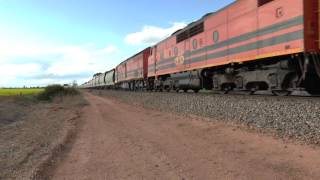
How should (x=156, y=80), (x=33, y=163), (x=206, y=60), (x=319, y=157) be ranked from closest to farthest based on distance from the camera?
(x=319, y=157)
(x=33, y=163)
(x=206, y=60)
(x=156, y=80)

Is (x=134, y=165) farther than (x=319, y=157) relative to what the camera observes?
Yes

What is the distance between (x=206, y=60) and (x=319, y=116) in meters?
10.9

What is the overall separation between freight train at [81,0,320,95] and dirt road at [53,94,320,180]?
341 cm

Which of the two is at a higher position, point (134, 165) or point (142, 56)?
point (142, 56)

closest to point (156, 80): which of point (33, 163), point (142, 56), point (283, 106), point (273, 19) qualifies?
point (142, 56)

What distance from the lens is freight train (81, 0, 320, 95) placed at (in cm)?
1119

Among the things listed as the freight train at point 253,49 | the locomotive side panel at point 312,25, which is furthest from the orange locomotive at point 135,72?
the locomotive side panel at point 312,25

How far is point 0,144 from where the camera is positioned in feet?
36.0

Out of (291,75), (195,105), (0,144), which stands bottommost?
(0,144)

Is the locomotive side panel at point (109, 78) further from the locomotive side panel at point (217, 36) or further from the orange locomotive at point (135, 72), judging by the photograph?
the locomotive side panel at point (217, 36)

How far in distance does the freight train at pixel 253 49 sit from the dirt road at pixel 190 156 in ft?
Answer: 11.2

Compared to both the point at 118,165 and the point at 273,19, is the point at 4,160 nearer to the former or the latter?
the point at 118,165

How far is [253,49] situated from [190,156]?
784 centimetres

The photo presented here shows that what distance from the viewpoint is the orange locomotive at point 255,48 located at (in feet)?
36.7
